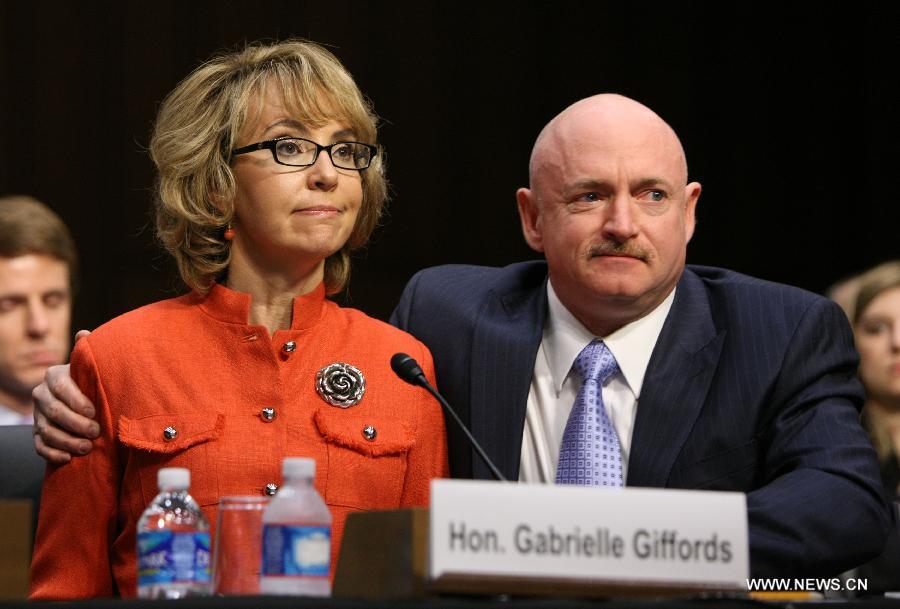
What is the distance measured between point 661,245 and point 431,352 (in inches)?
20.3

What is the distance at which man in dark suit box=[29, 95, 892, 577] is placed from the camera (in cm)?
236

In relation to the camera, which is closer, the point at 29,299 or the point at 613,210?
the point at 613,210

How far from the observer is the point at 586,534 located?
1.55 metres

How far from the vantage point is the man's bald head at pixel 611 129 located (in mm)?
2578

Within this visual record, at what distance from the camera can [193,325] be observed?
245 centimetres

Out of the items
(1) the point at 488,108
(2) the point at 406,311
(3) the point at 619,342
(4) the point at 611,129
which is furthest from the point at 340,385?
(1) the point at 488,108

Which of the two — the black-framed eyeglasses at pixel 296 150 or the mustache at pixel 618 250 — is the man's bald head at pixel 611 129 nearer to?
the mustache at pixel 618 250

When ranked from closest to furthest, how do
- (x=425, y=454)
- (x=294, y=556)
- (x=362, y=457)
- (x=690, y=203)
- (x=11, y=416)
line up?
1. (x=294, y=556)
2. (x=362, y=457)
3. (x=425, y=454)
4. (x=690, y=203)
5. (x=11, y=416)

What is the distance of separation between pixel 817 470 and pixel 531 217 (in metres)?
0.82

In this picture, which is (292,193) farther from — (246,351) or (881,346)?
(881,346)

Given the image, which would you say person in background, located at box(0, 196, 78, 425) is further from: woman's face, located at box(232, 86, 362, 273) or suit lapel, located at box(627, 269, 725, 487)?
suit lapel, located at box(627, 269, 725, 487)

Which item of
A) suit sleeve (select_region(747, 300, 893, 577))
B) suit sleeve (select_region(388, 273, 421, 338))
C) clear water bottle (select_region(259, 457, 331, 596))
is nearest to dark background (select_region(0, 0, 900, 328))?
suit sleeve (select_region(388, 273, 421, 338))

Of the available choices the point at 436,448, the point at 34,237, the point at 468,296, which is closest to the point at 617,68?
the point at 34,237

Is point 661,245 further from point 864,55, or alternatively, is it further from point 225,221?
point 864,55
